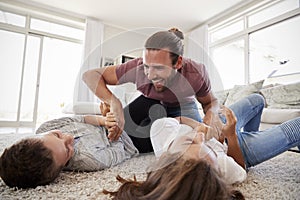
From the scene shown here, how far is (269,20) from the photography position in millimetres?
3041

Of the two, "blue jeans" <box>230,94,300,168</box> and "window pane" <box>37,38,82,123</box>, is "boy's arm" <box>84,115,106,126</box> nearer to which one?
"blue jeans" <box>230,94,300,168</box>

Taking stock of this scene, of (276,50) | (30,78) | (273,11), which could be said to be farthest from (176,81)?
(30,78)

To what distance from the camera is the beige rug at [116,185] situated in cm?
57

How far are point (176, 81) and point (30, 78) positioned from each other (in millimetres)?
3421

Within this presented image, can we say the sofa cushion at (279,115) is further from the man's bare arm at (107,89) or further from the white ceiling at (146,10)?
the white ceiling at (146,10)

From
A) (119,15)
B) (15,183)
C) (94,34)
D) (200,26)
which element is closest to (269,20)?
(200,26)

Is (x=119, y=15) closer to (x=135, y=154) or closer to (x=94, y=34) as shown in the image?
(x=94, y=34)

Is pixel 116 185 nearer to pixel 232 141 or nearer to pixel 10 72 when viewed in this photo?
pixel 232 141

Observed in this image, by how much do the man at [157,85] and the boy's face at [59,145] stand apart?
216 mm

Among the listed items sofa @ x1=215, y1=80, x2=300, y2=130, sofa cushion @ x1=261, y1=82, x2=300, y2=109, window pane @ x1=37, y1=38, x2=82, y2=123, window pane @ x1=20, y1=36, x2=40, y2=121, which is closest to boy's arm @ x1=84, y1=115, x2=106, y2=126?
sofa @ x1=215, y1=80, x2=300, y2=130

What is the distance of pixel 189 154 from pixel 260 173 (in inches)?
20.0

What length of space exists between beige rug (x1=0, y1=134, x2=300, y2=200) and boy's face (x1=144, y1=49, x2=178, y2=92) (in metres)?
0.38

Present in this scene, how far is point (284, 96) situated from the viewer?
1935 mm

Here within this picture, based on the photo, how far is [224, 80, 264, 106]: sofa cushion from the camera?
2273 mm
